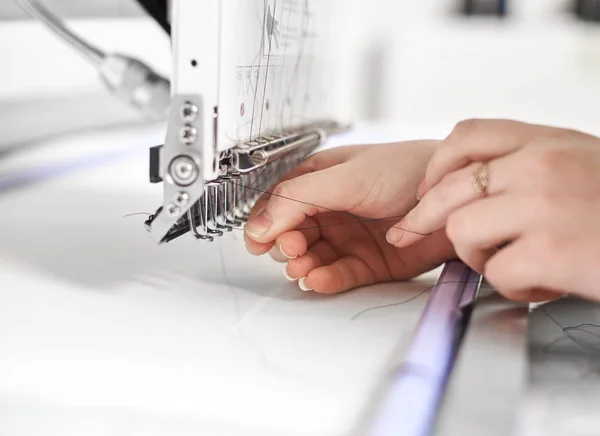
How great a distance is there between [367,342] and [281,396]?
0.08 meters

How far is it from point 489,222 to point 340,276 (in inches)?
4.5

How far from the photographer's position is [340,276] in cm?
48

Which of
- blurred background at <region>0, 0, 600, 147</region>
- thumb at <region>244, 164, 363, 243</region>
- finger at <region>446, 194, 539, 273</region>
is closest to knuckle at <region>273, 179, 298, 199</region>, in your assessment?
thumb at <region>244, 164, 363, 243</region>

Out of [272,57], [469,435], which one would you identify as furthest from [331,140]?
[469,435]

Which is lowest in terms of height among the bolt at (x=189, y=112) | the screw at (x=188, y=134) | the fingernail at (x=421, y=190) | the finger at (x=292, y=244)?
the finger at (x=292, y=244)

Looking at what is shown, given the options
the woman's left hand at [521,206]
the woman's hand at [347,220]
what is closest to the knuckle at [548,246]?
the woman's left hand at [521,206]

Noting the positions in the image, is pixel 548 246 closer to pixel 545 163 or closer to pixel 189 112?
pixel 545 163

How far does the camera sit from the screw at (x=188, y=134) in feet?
1.30

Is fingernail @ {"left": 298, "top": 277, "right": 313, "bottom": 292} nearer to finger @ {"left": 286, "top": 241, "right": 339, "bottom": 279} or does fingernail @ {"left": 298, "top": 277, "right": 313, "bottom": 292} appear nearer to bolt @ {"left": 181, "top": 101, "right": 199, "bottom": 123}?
finger @ {"left": 286, "top": 241, "right": 339, "bottom": 279}

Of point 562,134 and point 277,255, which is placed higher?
point 562,134

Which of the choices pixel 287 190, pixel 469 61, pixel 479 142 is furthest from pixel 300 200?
pixel 469 61

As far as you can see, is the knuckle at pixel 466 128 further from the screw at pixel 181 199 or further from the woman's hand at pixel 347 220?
the screw at pixel 181 199

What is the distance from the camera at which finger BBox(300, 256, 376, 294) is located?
0.47 metres

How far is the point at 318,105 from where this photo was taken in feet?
2.54
